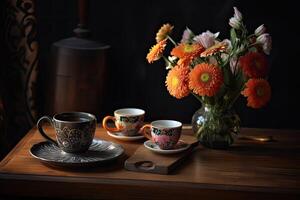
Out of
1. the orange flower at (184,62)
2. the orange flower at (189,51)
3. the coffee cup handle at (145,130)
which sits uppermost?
the orange flower at (189,51)

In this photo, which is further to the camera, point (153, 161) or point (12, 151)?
point (12, 151)

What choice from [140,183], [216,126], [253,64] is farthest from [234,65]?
[140,183]

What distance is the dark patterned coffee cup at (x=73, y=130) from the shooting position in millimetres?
1339

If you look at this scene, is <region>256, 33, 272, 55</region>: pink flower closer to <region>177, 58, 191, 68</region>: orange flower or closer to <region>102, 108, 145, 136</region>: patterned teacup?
<region>177, 58, 191, 68</region>: orange flower

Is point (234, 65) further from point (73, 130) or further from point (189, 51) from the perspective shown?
point (73, 130)

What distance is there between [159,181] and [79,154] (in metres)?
0.23

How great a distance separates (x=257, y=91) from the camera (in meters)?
1.43

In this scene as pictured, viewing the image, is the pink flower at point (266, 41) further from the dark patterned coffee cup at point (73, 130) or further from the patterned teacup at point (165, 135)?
the dark patterned coffee cup at point (73, 130)

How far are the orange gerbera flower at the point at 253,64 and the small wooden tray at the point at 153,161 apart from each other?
247mm

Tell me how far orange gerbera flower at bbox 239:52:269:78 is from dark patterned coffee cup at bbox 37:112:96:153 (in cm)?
39

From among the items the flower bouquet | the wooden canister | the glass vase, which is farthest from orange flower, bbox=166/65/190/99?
the wooden canister

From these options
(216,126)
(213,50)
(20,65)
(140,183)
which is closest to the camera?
(140,183)

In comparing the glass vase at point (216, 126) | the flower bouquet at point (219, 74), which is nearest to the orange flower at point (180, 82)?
the flower bouquet at point (219, 74)

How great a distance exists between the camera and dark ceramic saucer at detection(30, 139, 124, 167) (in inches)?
52.0
